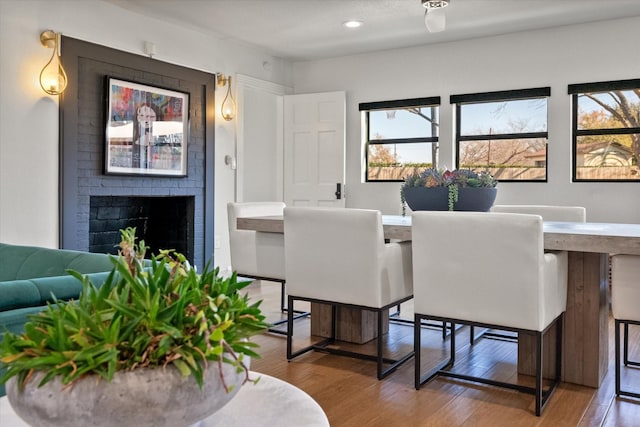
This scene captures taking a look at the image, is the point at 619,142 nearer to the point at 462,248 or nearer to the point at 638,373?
the point at 638,373

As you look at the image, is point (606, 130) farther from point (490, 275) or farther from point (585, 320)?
point (490, 275)

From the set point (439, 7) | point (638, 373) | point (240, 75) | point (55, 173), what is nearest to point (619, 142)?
point (439, 7)

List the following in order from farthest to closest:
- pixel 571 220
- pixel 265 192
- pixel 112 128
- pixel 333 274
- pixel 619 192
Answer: pixel 265 192
pixel 619 192
pixel 112 128
pixel 571 220
pixel 333 274

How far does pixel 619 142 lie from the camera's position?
16.4 ft

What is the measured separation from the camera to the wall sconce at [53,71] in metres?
4.16

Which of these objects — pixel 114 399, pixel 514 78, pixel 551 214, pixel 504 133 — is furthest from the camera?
pixel 504 133

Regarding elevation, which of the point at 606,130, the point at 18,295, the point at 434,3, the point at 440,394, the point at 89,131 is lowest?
Result: the point at 440,394

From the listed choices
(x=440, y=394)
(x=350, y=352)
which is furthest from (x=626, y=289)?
(x=350, y=352)

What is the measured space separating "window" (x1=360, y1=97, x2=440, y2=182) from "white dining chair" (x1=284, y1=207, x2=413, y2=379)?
309 centimetres

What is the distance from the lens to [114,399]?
718mm

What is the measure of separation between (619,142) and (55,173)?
15.3 feet

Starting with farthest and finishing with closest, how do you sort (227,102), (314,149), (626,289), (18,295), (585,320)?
(314,149) < (227,102) < (585,320) < (626,289) < (18,295)

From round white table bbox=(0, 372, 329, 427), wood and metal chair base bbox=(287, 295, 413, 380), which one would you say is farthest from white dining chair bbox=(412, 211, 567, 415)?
round white table bbox=(0, 372, 329, 427)

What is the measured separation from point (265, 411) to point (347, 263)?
189 cm
